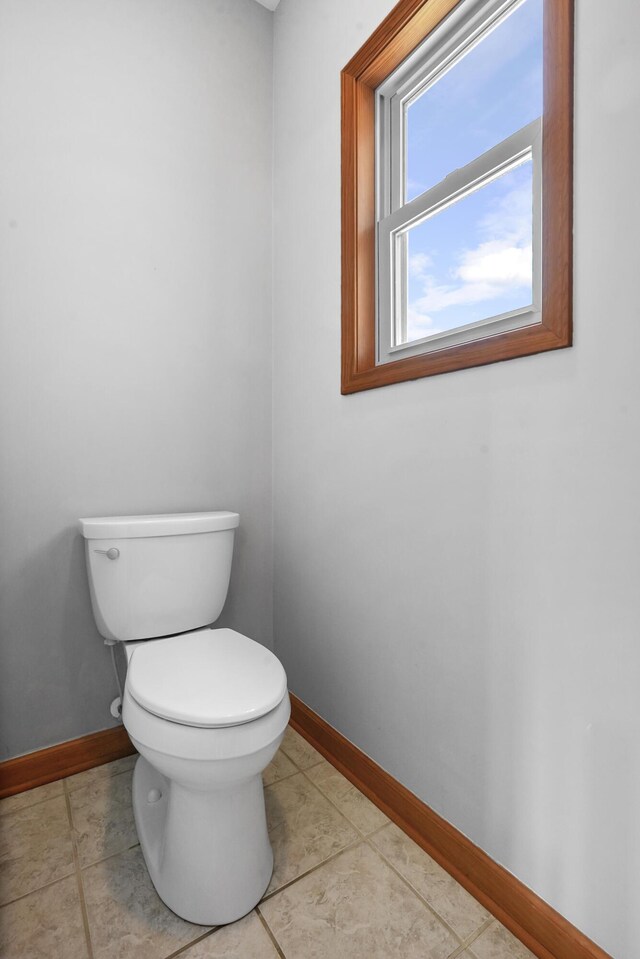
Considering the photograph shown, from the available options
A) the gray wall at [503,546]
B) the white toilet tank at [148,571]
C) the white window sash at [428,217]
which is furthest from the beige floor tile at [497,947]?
the white window sash at [428,217]

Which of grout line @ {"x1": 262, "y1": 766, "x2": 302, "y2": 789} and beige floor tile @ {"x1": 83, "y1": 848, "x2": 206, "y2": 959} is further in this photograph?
grout line @ {"x1": 262, "y1": 766, "x2": 302, "y2": 789}

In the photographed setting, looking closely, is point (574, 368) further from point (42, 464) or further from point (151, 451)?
point (42, 464)

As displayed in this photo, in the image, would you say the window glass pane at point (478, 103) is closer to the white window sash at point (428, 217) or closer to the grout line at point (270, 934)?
the white window sash at point (428, 217)

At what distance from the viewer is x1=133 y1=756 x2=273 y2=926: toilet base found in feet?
3.24

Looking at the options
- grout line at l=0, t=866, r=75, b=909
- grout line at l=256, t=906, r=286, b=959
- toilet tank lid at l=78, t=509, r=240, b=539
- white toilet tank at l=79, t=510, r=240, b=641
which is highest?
toilet tank lid at l=78, t=509, r=240, b=539

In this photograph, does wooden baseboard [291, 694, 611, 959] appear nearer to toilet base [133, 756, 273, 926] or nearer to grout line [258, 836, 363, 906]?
grout line [258, 836, 363, 906]

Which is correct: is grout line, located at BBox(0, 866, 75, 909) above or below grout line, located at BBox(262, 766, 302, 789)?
above

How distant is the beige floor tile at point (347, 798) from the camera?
1248mm

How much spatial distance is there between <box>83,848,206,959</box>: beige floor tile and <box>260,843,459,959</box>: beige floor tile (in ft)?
0.59

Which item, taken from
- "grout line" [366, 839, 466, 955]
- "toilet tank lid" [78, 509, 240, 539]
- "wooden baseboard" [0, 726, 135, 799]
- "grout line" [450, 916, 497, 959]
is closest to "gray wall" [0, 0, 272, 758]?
"wooden baseboard" [0, 726, 135, 799]

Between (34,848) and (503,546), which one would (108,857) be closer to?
(34,848)

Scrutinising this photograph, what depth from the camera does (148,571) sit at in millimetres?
1332

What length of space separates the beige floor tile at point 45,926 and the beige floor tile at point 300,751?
637 mm

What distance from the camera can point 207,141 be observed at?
64.0 inches
